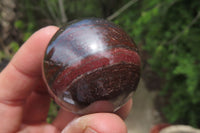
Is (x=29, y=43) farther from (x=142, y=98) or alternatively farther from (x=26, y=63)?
(x=142, y=98)

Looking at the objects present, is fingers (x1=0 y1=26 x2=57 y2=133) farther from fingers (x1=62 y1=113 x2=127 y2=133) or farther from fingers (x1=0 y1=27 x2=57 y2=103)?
fingers (x1=62 y1=113 x2=127 y2=133)

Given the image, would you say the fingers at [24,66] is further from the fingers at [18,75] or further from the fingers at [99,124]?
the fingers at [99,124]

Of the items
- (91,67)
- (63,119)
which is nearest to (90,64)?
(91,67)

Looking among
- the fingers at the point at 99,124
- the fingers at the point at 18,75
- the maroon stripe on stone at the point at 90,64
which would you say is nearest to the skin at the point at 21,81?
the fingers at the point at 18,75

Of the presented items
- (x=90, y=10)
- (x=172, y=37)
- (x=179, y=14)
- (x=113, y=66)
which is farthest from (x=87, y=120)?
(x=90, y=10)

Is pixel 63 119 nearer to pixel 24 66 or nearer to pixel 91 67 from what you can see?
pixel 24 66
